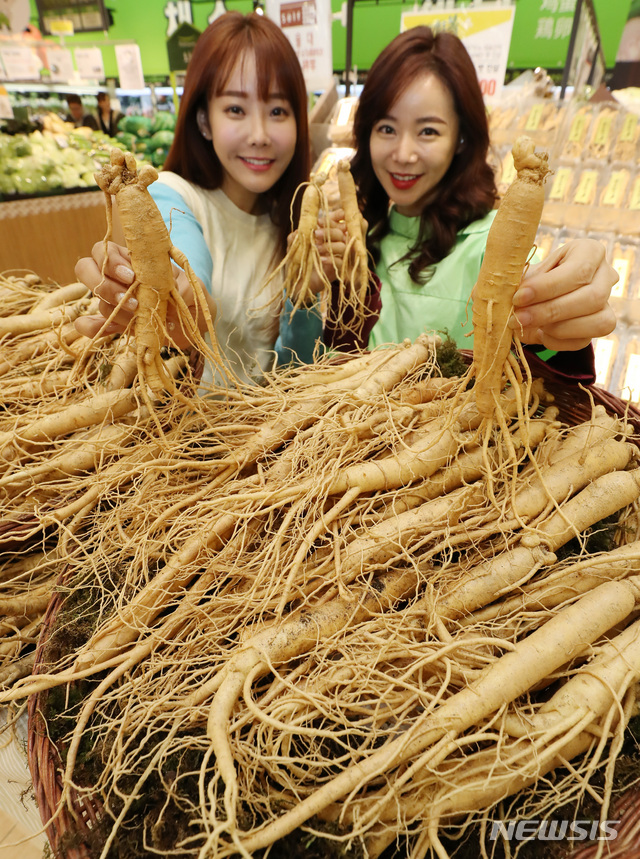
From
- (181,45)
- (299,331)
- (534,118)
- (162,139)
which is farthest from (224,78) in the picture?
(181,45)

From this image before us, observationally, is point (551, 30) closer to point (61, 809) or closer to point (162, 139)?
point (162, 139)

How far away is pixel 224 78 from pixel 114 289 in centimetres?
93

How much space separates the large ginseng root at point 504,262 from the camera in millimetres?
801

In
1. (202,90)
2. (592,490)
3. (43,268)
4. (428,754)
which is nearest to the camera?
(428,754)

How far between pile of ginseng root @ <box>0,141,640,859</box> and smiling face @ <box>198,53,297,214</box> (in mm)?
865

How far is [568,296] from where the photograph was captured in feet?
3.02

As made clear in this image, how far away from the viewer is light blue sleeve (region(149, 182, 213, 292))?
1.58 metres

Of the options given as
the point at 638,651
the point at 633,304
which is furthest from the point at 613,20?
the point at 638,651

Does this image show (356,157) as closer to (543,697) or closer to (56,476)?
(56,476)

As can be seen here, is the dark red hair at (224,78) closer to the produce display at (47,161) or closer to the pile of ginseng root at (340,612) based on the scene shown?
the pile of ginseng root at (340,612)

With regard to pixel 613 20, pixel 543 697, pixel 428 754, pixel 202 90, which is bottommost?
pixel 543 697

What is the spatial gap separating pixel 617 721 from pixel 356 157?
1.84 m

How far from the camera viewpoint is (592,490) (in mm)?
1034
